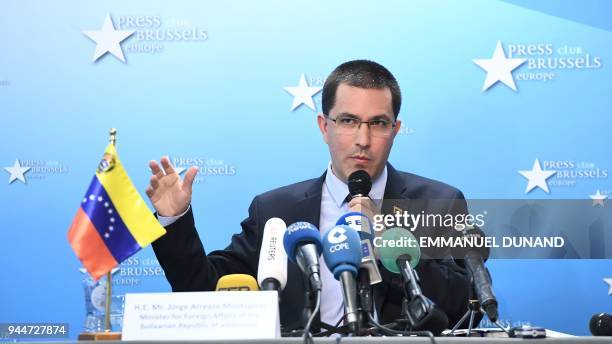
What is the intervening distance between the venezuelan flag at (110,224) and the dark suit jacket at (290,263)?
0.49 metres

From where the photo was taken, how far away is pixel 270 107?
4.32 m

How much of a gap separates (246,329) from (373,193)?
150 cm

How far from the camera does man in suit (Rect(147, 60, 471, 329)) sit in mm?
2920

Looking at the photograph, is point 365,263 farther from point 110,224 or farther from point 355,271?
point 110,224

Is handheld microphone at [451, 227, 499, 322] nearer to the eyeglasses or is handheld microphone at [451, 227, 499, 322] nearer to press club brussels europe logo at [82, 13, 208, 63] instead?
the eyeglasses

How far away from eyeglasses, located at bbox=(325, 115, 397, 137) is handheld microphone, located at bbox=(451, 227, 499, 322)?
1.00 meters

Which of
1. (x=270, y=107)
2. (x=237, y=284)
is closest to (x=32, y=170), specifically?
(x=270, y=107)

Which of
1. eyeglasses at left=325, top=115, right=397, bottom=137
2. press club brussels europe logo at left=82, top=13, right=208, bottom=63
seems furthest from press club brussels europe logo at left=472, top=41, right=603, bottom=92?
press club brussels europe logo at left=82, top=13, right=208, bottom=63

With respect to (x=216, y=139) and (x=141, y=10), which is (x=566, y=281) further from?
(x=141, y=10)

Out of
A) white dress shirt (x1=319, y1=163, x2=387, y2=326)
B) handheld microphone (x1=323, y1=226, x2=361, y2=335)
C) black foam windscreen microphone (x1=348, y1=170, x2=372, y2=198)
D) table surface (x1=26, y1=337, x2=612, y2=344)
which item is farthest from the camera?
white dress shirt (x1=319, y1=163, x2=387, y2=326)

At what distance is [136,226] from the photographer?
242 cm

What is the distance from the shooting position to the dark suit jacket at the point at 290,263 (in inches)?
115

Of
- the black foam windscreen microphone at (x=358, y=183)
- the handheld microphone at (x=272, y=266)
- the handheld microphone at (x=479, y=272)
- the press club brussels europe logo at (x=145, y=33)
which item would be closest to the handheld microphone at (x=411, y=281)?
the handheld microphone at (x=479, y=272)

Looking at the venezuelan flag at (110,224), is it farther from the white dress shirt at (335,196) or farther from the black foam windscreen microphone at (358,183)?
the white dress shirt at (335,196)
